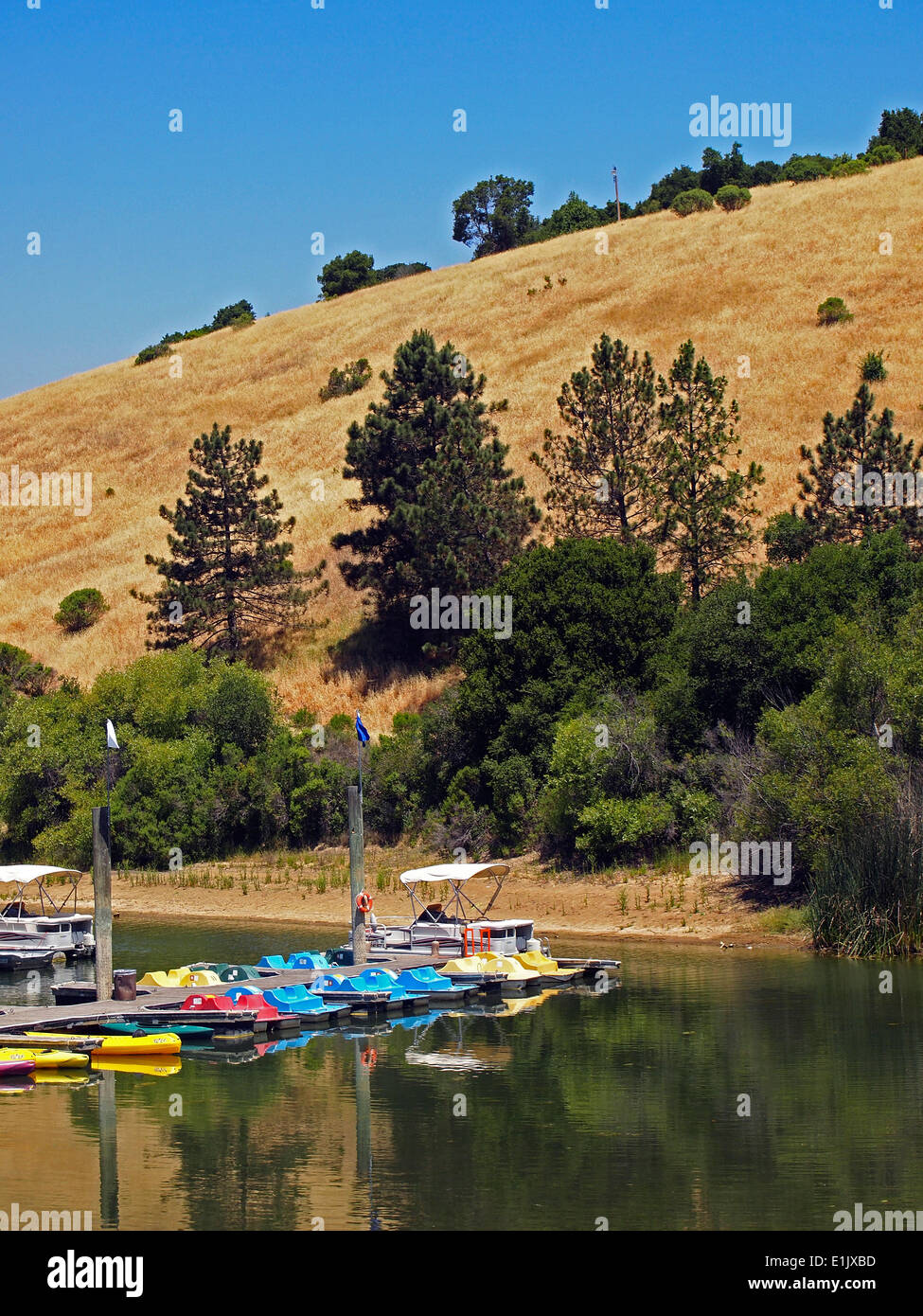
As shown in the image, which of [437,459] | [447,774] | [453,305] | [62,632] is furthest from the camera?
[453,305]

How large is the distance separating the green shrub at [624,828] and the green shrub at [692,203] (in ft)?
296

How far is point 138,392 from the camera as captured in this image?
118500mm

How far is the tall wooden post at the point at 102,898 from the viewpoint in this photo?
98.9 feet

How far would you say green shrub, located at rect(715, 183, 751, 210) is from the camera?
12075cm

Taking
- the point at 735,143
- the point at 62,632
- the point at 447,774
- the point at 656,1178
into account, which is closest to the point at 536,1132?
the point at 656,1178

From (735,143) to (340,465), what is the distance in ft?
213

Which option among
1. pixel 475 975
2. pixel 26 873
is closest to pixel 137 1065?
pixel 475 975

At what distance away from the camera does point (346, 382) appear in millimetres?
105500

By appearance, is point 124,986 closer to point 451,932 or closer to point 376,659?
point 451,932

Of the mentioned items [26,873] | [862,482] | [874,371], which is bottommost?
[26,873]

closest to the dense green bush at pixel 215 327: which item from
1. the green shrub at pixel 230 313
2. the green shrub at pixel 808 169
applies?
the green shrub at pixel 230 313

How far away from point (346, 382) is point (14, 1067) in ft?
274

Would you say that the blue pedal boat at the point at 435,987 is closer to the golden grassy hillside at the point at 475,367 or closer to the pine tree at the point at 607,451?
the pine tree at the point at 607,451

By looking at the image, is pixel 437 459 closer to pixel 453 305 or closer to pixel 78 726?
pixel 78 726
